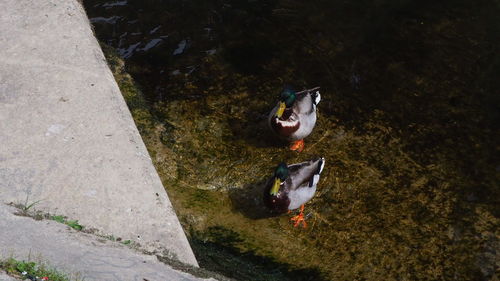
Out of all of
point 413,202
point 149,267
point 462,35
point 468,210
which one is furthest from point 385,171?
point 149,267

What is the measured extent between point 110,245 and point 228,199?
6.12 ft

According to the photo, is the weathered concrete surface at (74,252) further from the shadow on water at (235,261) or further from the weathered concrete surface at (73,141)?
the shadow on water at (235,261)

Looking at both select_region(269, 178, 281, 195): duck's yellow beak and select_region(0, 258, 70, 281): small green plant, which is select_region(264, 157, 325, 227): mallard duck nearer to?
select_region(269, 178, 281, 195): duck's yellow beak

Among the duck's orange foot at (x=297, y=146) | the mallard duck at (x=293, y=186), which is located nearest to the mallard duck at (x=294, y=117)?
the duck's orange foot at (x=297, y=146)

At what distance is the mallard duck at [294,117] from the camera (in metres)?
6.45

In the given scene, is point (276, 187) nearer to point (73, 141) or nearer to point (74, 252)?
point (73, 141)

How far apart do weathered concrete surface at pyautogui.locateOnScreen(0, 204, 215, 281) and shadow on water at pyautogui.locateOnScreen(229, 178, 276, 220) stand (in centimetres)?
174

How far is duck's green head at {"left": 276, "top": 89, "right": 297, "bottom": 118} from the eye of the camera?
6.47 metres

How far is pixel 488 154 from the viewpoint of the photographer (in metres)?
6.64

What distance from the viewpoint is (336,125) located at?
690 centimetres

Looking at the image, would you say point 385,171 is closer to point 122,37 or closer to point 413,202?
point 413,202

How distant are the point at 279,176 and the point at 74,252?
92.2 inches

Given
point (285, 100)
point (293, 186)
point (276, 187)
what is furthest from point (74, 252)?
point (285, 100)

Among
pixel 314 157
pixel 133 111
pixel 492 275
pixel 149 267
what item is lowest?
pixel 492 275
